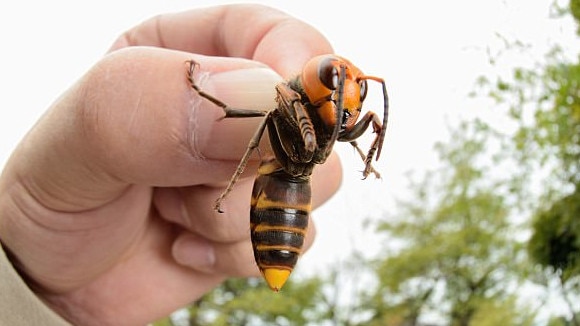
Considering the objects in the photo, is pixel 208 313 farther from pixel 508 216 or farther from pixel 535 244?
pixel 535 244

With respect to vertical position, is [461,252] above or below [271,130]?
below

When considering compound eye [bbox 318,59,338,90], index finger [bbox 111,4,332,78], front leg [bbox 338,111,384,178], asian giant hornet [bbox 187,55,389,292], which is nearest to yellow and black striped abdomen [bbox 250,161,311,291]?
asian giant hornet [bbox 187,55,389,292]

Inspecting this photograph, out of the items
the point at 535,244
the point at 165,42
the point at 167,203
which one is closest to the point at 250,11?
the point at 165,42

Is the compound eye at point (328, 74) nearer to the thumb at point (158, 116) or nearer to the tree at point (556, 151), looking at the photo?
the thumb at point (158, 116)

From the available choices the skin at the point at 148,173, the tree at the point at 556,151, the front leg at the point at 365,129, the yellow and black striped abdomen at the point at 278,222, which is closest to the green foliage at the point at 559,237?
the tree at the point at 556,151

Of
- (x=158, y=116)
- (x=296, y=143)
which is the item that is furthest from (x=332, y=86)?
(x=158, y=116)

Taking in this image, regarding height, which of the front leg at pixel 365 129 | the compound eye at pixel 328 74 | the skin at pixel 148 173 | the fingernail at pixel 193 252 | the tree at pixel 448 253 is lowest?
the tree at pixel 448 253

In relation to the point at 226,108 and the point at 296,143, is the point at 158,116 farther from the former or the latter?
the point at 296,143
